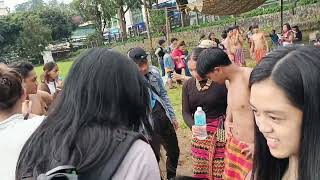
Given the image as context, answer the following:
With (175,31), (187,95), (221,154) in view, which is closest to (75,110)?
(221,154)

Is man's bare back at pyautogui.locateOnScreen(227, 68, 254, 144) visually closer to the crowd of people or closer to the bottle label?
the bottle label

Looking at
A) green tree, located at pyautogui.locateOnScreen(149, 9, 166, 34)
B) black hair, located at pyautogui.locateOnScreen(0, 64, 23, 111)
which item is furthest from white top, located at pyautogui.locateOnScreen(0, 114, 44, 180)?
green tree, located at pyautogui.locateOnScreen(149, 9, 166, 34)

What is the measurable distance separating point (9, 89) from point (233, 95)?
1.66 metres

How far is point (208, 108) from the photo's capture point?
12.9ft

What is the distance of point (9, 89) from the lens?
2.53m

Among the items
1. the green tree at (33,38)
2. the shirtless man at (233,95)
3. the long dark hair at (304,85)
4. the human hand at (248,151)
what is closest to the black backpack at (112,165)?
the long dark hair at (304,85)

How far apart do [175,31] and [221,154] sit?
24.0 m

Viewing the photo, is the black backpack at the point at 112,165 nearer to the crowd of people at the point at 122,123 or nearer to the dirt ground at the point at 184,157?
the crowd of people at the point at 122,123

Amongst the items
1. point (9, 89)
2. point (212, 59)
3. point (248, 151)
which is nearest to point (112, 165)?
point (9, 89)

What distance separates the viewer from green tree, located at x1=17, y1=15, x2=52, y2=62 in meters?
35.8

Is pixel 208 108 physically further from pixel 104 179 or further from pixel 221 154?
pixel 104 179

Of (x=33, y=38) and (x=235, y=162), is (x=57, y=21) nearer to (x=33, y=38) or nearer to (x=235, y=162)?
(x=33, y=38)

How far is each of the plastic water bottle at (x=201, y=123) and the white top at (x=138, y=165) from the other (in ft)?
→ 6.81

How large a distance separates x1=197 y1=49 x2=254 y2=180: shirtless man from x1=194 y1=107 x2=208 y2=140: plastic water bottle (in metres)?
0.34
